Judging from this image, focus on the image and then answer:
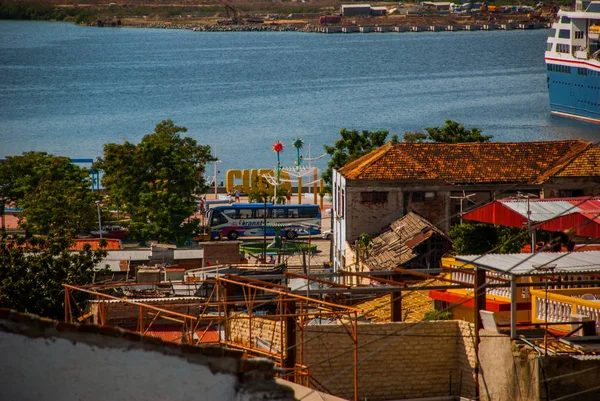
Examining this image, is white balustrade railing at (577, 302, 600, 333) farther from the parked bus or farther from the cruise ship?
the cruise ship

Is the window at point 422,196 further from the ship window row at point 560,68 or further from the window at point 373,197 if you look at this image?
the ship window row at point 560,68

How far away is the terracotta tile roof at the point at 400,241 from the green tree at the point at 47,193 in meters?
10.8

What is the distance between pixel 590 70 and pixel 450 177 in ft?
244

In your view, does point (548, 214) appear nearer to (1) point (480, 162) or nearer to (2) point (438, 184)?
(2) point (438, 184)

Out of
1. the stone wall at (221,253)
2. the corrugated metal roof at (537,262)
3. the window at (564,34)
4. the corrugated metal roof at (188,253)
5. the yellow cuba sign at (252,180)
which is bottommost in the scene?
the yellow cuba sign at (252,180)

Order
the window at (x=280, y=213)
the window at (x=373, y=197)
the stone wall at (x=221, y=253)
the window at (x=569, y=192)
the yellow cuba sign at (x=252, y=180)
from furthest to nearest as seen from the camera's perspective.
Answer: the yellow cuba sign at (x=252, y=180)
the window at (x=280, y=213)
the window at (x=373, y=197)
the window at (x=569, y=192)
the stone wall at (x=221, y=253)

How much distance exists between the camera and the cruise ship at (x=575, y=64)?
106 m

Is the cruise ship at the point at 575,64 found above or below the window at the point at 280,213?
above

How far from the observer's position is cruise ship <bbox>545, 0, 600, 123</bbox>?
348ft

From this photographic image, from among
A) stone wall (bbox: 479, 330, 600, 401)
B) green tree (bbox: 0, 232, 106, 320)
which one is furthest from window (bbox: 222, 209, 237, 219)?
stone wall (bbox: 479, 330, 600, 401)

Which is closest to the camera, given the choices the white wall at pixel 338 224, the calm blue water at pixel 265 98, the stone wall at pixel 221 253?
the stone wall at pixel 221 253

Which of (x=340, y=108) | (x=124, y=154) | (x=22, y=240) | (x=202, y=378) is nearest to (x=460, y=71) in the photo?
(x=340, y=108)

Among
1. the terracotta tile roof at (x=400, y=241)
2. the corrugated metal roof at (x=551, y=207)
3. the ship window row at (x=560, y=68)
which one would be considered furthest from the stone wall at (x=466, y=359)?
the ship window row at (x=560, y=68)

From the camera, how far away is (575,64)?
107688 millimetres
